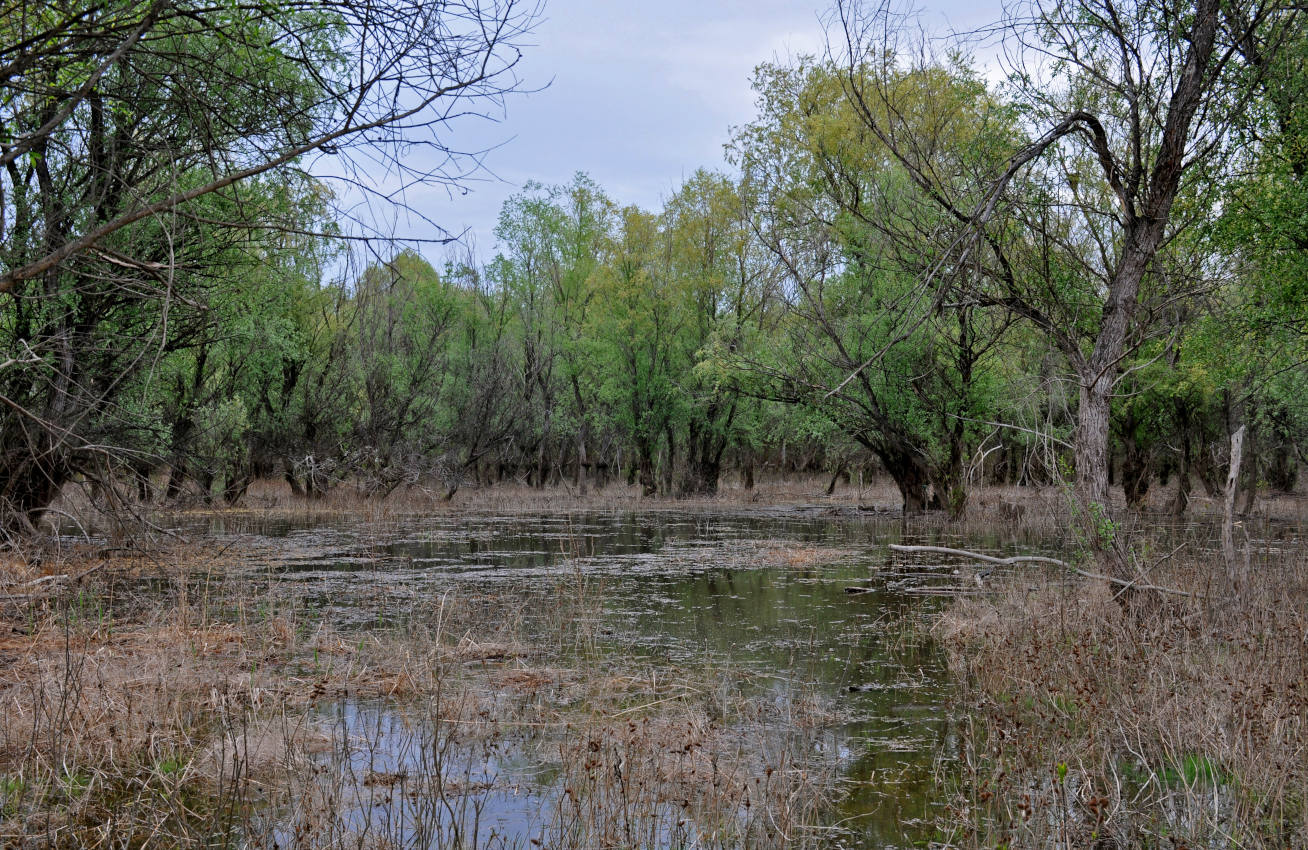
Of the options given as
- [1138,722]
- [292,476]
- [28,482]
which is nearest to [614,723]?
[1138,722]

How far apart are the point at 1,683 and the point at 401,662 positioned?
3.16 m

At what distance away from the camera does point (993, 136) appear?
1146cm

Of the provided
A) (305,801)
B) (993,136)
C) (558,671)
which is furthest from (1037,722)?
(993,136)

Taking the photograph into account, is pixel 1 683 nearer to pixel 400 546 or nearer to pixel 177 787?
pixel 177 787

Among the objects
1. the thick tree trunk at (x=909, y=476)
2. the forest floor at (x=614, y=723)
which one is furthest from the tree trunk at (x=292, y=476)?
the forest floor at (x=614, y=723)

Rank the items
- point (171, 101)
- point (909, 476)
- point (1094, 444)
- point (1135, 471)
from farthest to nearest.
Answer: point (1135, 471), point (909, 476), point (1094, 444), point (171, 101)

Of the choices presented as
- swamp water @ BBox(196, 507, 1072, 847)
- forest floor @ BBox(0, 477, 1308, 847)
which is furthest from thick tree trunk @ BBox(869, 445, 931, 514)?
forest floor @ BBox(0, 477, 1308, 847)

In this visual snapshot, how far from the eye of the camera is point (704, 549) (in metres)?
20.3

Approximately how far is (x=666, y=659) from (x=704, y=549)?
10.9 metres

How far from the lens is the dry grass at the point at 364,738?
202 inches

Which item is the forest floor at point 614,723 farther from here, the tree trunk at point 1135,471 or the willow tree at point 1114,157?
the tree trunk at point 1135,471

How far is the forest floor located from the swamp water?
9 cm

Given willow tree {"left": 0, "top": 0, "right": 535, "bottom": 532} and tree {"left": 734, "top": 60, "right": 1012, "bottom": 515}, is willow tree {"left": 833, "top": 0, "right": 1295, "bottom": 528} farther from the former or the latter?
tree {"left": 734, "top": 60, "right": 1012, "bottom": 515}

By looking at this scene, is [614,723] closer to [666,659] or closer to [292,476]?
[666,659]
